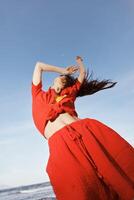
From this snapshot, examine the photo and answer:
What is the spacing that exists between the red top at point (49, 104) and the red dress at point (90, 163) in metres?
0.25

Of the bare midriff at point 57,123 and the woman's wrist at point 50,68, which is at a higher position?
the woman's wrist at point 50,68

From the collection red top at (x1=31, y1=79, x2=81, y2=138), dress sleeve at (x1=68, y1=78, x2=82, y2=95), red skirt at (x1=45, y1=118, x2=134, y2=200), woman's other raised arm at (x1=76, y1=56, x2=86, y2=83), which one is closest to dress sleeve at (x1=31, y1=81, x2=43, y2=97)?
red top at (x1=31, y1=79, x2=81, y2=138)

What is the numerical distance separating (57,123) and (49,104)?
0.91 feet

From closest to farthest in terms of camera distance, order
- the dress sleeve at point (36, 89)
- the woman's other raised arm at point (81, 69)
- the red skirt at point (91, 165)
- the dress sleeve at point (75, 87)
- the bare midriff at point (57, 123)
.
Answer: the red skirt at point (91, 165), the bare midriff at point (57, 123), the dress sleeve at point (36, 89), the dress sleeve at point (75, 87), the woman's other raised arm at point (81, 69)

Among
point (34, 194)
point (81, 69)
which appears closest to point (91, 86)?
point (81, 69)

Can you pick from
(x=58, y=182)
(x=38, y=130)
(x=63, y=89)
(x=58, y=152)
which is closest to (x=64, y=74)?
(x=63, y=89)

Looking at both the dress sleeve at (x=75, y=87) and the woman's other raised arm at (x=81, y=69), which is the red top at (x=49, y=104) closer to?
the dress sleeve at (x=75, y=87)

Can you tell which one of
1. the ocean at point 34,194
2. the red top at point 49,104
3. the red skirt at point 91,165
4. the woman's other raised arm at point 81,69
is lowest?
the ocean at point 34,194

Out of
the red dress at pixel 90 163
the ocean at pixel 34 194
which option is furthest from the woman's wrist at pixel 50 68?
the ocean at pixel 34 194

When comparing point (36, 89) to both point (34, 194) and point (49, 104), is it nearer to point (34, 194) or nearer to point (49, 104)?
point (49, 104)

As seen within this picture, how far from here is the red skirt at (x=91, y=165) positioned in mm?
4285

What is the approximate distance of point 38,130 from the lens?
493 cm

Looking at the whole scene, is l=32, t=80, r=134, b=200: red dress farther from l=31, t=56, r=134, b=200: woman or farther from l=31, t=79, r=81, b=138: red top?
l=31, t=79, r=81, b=138: red top

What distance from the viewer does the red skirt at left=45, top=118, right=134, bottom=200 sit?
429 centimetres
